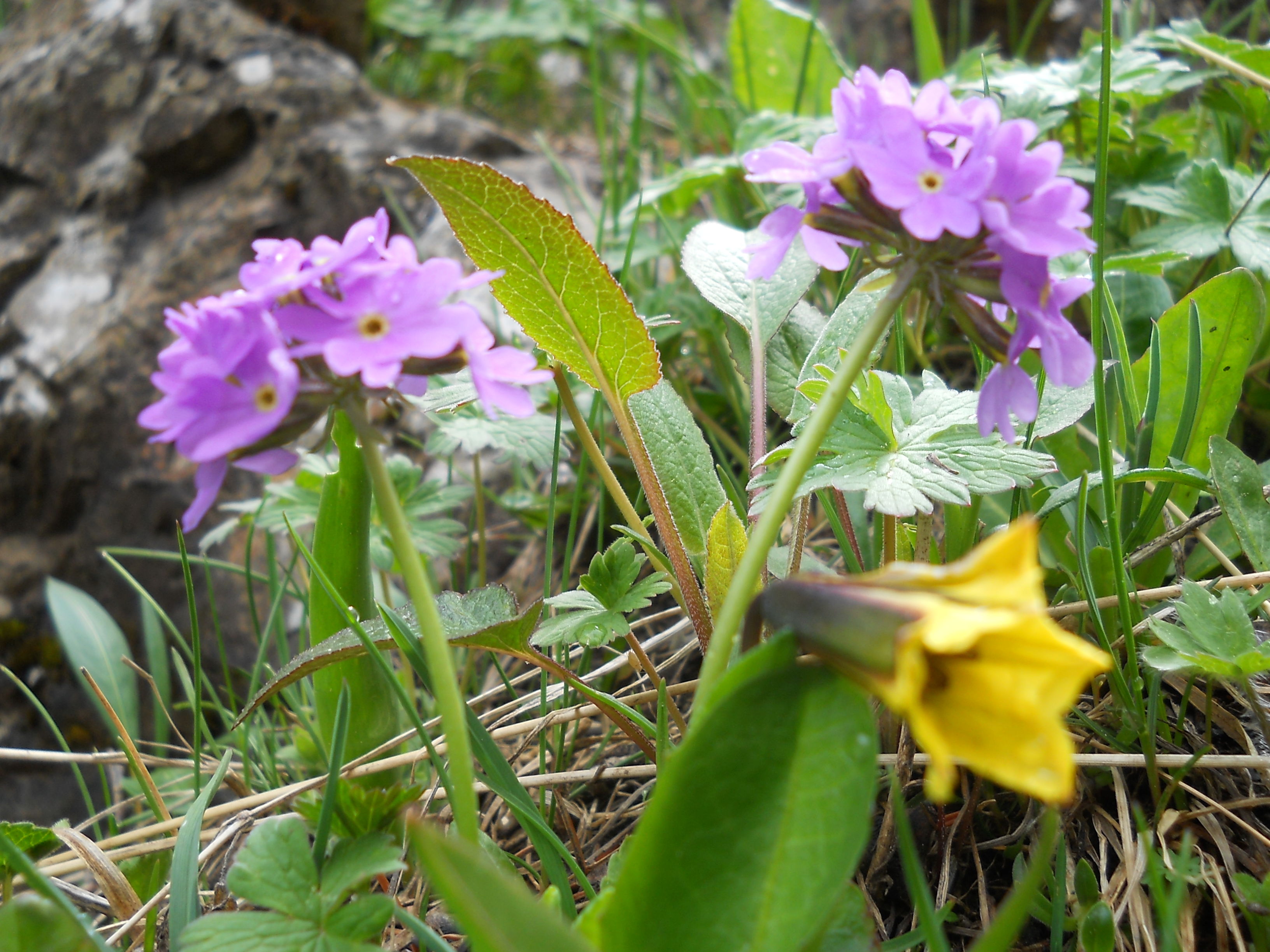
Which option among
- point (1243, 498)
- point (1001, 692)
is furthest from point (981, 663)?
point (1243, 498)

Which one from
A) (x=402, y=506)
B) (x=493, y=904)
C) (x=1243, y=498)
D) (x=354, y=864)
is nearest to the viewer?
(x=493, y=904)

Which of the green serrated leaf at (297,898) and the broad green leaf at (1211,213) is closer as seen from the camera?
the green serrated leaf at (297,898)

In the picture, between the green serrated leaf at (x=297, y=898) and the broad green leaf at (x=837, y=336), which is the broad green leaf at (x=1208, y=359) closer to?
the broad green leaf at (x=837, y=336)

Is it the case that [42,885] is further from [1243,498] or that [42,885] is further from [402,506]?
A: [1243,498]

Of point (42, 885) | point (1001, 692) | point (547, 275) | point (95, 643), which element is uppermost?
point (547, 275)

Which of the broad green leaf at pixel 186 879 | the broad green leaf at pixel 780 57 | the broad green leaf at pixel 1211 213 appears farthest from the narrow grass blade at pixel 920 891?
the broad green leaf at pixel 780 57

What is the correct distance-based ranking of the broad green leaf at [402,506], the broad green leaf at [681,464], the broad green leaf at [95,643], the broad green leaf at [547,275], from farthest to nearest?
the broad green leaf at [95,643]
the broad green leaf at [402,506]
the broad green leaf at [681,464]
the broad green leaf at [547,275]

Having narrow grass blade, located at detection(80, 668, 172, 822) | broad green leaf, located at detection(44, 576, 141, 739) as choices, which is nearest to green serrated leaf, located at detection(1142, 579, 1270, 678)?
narrow grass blade, located at detection(80, 668, 172, 822)
